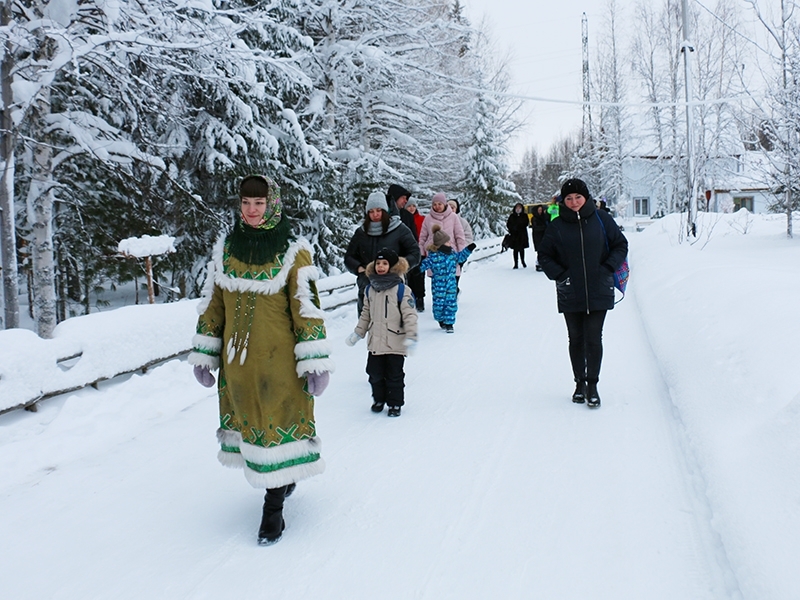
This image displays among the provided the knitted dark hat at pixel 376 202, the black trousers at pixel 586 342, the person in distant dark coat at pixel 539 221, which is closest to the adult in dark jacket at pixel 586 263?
the black trousers at pixel 586 342

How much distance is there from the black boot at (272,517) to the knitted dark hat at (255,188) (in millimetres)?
1517

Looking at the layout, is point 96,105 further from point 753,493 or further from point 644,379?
point 753,493

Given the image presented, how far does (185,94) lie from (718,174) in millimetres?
33905

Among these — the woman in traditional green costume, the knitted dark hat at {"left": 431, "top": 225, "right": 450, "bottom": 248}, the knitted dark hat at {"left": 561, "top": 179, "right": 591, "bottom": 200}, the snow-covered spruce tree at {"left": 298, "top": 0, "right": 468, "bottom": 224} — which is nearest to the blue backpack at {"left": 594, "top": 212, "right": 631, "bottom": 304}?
the knitted dark hat at {"left": 561, "top": 179, "right": 591, "bottom": 200}

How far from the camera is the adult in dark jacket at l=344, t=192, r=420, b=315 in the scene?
675 cm

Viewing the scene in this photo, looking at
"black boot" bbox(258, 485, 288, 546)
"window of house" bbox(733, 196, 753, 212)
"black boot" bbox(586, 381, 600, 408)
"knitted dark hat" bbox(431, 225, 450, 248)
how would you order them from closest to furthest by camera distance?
"black boot" bbox(258, 485, 288, 546) → "black boot" bbox(586, 381, 600, 408) → "knitted dark hat" bbox(431, 225, 450, 248) → "window of house" bbox(733, 196, 753, 212)

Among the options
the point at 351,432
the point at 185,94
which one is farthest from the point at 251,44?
the point at 351,432

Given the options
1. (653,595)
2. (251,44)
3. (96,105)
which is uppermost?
(251,44)

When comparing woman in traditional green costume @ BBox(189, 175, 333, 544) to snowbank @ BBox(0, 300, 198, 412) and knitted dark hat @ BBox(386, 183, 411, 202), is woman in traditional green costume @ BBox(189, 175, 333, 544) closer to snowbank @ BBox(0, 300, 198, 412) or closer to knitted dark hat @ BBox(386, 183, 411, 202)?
→ snowbank @ BBox(0, 300, 198, 412)

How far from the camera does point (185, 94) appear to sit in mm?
10883

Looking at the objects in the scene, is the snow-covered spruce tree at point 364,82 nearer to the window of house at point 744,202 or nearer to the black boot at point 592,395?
the black boot at point 592,395

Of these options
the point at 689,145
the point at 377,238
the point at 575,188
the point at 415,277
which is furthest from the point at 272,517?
the point at 689,145

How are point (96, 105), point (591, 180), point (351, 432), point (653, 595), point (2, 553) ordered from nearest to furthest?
1. point (653, 595)
2. point (2, 553)
3. point (351, 432)
4. point (96, 105)
5. point (591, 180)

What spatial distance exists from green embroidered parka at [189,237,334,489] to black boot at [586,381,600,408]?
3010 millimetres
